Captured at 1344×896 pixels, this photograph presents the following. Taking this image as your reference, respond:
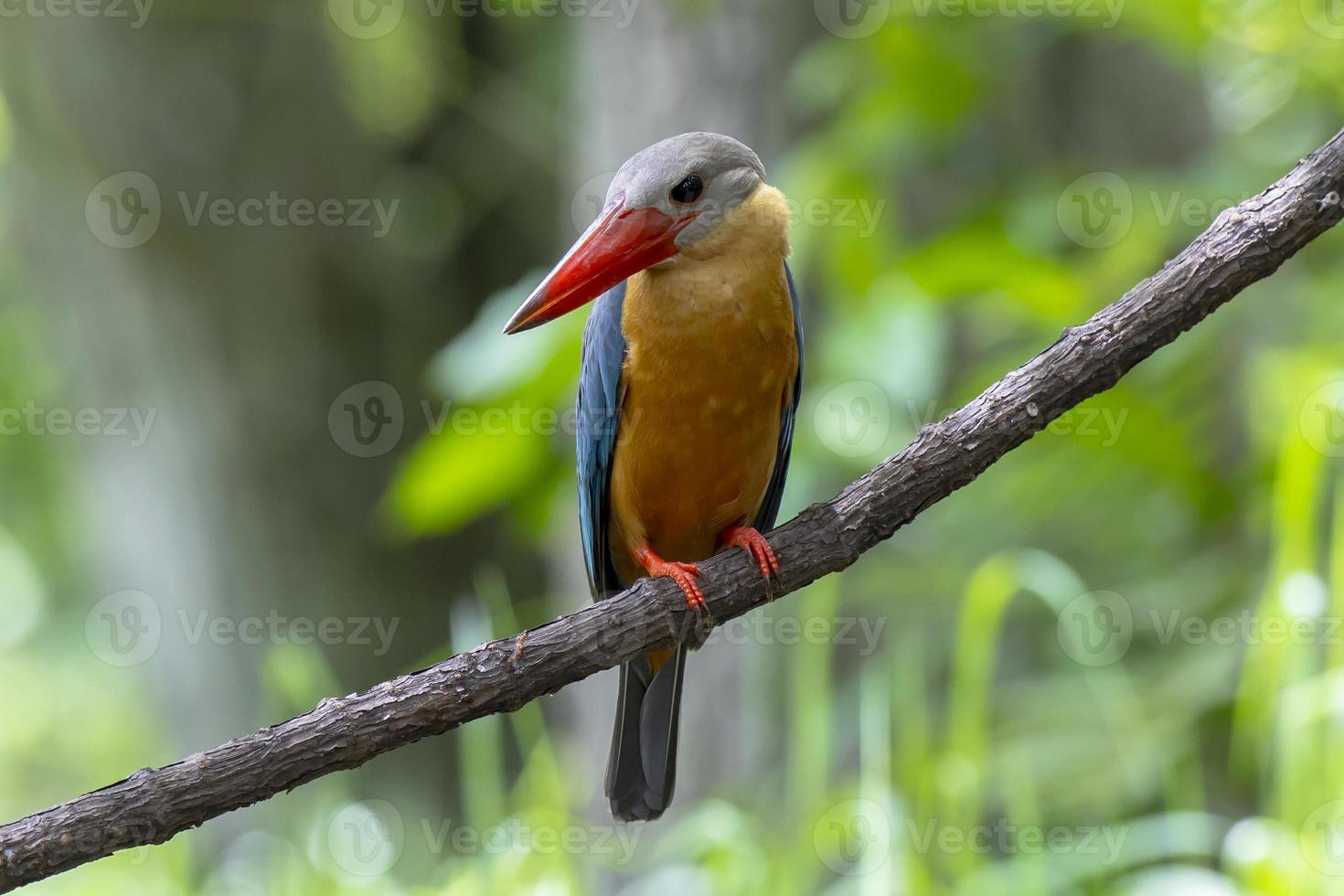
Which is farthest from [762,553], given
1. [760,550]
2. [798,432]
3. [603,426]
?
[798,432]

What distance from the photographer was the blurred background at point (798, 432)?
10.5ft

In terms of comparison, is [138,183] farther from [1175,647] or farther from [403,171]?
[1175,647]

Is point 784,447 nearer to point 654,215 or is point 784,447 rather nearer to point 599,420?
point 599,420

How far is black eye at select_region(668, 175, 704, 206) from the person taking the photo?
2.71 meters

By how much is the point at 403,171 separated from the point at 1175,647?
413 centimetres

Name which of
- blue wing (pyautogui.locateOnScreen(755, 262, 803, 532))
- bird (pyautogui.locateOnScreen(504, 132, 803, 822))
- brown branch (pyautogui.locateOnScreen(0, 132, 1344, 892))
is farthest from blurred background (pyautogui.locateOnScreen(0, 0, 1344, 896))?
brown branch (pyautogui.locateOnScreen(0, 132, 1344, 892))

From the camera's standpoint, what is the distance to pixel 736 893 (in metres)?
3.08

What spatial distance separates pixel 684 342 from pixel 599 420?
1.13ft

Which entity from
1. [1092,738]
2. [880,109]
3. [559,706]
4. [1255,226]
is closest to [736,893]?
[1092,738]

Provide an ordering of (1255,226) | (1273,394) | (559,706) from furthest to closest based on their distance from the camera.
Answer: (559,706) < (1273,394) < (1255,226)

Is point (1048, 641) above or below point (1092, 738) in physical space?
above

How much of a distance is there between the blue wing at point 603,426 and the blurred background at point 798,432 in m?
0.17

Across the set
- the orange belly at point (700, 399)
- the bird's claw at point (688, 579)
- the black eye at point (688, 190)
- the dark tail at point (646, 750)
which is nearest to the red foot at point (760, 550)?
the bird's claw at point (688, 579)

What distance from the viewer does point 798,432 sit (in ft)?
11.3
